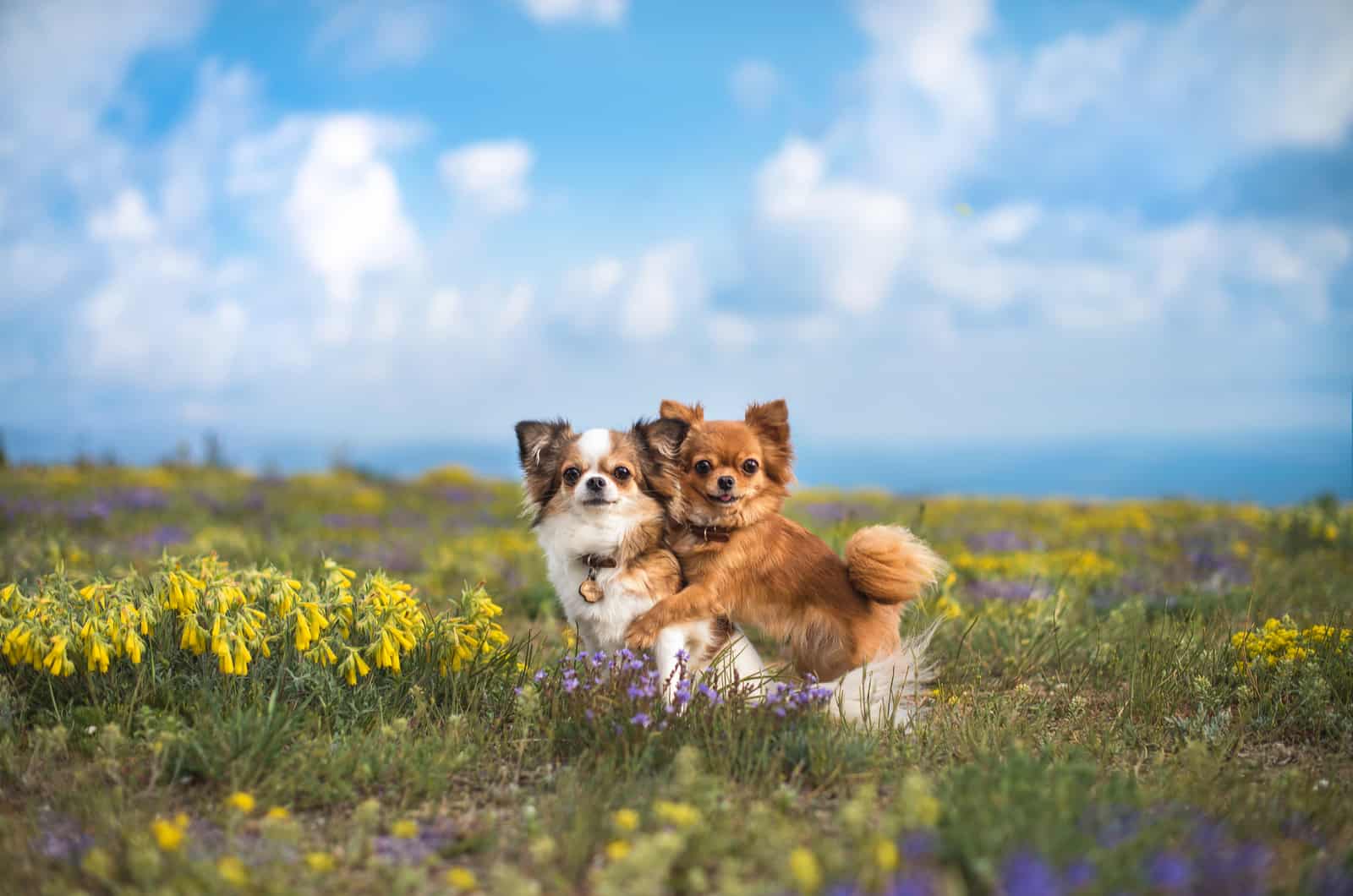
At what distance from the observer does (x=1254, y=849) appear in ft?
9.63

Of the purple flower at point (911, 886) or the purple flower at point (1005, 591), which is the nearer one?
the purple flower at point (911, 886)

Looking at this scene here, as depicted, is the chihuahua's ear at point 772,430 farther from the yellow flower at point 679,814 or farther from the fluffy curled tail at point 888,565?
the yellow flower at point 679,814

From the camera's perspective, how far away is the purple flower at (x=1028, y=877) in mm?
2596

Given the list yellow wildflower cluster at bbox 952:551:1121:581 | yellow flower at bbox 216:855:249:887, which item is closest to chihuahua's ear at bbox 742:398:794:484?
yellow flower at bbox 216:855:249:887

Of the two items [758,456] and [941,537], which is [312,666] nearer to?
[758,456]

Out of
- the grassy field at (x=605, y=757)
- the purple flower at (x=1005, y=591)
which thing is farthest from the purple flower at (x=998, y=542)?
the grassy field at (x=605, y=757)

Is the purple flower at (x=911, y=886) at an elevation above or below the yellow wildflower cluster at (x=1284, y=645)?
below

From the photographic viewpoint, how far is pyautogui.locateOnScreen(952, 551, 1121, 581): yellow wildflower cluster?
8727 mm

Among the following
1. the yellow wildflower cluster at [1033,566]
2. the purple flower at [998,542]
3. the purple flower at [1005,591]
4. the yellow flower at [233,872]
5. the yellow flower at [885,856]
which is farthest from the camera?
the purple flower at [998,542]

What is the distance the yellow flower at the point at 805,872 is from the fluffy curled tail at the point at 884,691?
4.97 ft

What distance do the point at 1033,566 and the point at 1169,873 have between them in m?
6.67

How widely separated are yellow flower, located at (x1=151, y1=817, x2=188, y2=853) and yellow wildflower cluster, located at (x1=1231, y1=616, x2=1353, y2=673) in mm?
5288

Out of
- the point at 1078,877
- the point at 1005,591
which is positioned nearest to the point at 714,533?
the point at 1078,877

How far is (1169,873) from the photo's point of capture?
268cm
